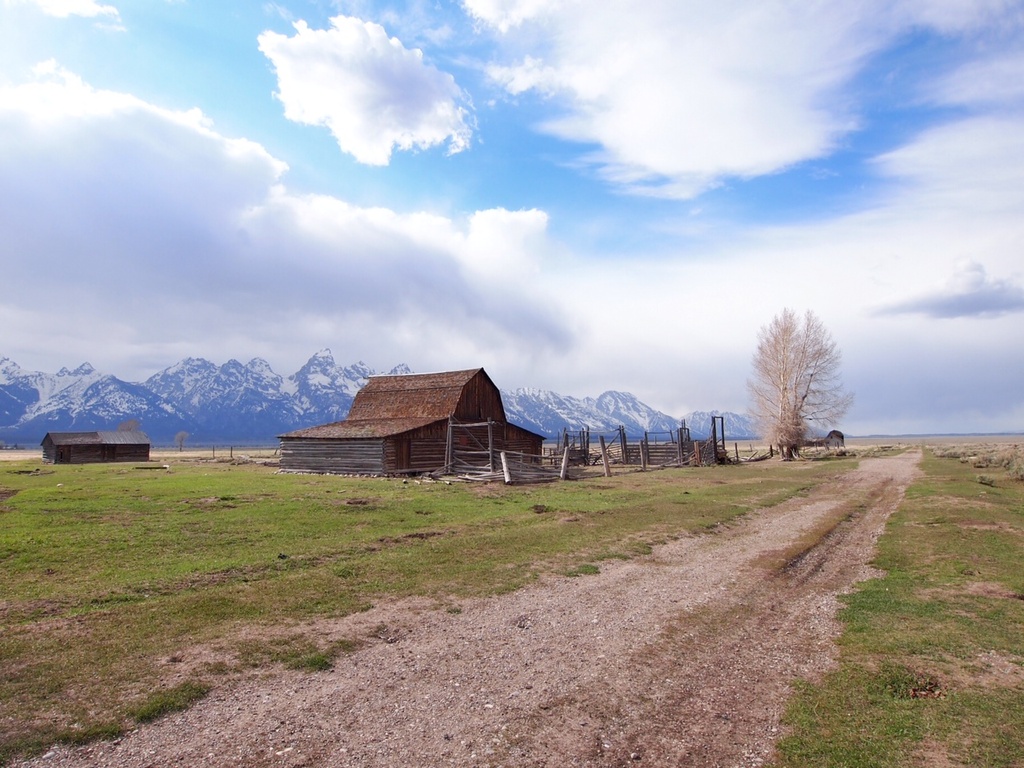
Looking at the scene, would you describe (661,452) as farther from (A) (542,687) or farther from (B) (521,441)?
(A) (542,687)

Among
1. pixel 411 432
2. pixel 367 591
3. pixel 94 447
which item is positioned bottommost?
pixel 367 591

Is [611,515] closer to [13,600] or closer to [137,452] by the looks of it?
[13,600]

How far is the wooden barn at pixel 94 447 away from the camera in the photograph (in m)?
72.1

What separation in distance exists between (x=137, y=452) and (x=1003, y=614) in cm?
9226

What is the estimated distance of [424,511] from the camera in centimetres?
2233

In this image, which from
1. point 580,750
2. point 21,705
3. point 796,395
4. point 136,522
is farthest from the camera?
point 796,395

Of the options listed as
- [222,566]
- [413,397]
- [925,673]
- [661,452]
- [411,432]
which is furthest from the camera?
[661,452]

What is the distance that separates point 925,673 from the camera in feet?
26.1

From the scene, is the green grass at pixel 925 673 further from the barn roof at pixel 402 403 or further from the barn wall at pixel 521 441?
the barn wall at pixel 521 441

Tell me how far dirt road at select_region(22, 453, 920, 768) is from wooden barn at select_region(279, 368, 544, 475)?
27.5 m

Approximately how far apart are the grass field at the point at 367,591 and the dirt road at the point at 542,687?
55 centimetres

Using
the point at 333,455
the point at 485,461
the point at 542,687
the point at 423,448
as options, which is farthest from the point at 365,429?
the point at 542,687

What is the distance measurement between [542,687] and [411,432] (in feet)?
119

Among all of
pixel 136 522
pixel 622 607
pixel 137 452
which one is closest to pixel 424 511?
pixel 136 522
